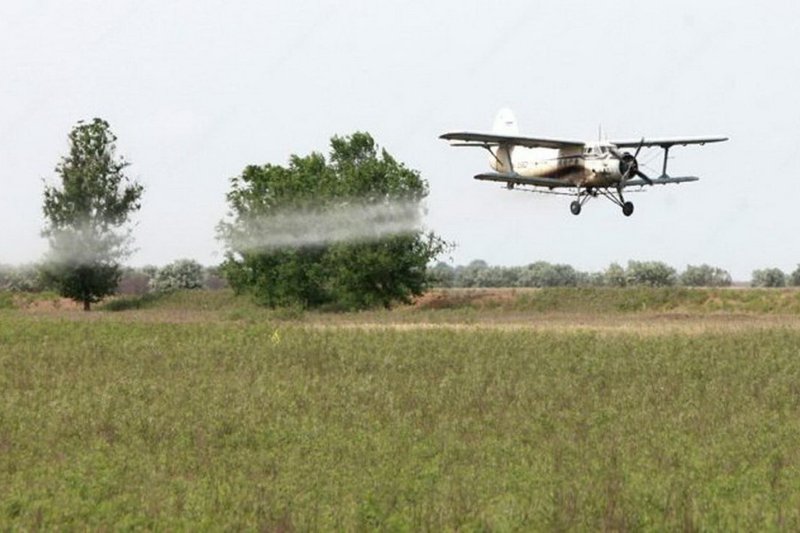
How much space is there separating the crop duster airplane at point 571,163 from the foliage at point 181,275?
61111 mm

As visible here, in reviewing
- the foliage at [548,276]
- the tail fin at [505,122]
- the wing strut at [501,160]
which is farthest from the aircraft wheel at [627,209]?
the foliage at [548,276]

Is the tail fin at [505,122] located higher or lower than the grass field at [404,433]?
higher

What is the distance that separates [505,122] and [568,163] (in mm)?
17243

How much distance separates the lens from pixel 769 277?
10412 centimetres

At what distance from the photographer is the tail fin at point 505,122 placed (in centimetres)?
6494

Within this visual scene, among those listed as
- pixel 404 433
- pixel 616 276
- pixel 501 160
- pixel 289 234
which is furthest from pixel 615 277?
pixel 404 433

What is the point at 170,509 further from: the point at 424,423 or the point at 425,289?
the point at 425,289

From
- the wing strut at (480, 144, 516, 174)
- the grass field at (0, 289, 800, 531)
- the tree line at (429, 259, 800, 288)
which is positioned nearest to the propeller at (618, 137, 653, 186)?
the wing strut at (480, 144, 516, 174)

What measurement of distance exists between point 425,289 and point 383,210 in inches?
195

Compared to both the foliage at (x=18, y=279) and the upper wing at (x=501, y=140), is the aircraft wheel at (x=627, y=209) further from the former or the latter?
the foliage at (x=18, y=279)

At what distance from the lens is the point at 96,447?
56.5 ft

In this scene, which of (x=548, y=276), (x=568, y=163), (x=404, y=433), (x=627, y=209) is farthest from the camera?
(x=548, y=276)

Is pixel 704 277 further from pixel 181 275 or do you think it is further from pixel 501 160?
pixel 501 160

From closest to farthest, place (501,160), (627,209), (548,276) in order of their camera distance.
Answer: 1. (627,209)
2. (501,160)
3. (548,276)
